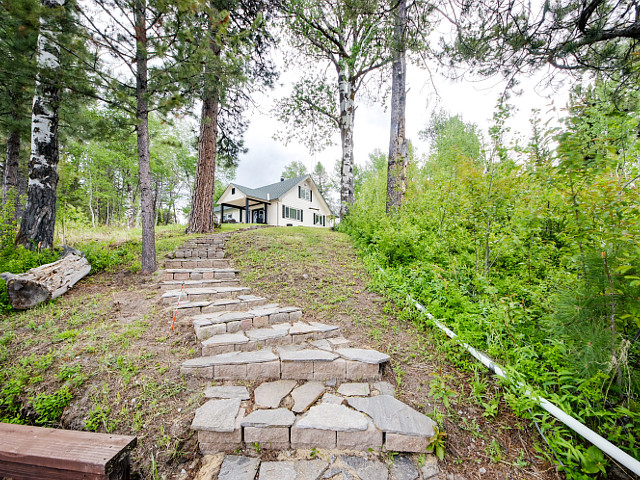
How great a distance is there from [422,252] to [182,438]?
3.65m

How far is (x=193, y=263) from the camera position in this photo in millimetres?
4883

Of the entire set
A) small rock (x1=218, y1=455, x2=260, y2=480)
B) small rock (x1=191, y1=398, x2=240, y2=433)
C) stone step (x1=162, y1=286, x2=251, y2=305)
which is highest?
stone step (x1=162, y1=286, x2=251, y2=305)

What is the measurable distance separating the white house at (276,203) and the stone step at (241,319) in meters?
16.6

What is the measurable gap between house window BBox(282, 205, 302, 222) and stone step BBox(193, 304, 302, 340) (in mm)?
18464

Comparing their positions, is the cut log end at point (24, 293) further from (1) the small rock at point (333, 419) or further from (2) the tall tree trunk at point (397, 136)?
(2) the tall tree trunk at point (397, 136)

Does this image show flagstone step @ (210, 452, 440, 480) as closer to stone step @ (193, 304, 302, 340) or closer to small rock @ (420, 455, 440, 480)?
small rock @ (420, 455, 440, 480)

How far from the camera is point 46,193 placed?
13.5 feet

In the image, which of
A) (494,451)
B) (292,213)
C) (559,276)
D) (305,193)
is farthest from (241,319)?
(305,193)

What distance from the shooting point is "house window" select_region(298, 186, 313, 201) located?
22609 millimetres

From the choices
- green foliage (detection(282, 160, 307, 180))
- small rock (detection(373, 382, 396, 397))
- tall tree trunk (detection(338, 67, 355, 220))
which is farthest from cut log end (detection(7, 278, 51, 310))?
green foliage (detection(282, 160, 307, 180))

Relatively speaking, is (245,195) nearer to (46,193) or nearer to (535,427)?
(46,193)

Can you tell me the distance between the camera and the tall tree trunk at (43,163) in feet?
13.1

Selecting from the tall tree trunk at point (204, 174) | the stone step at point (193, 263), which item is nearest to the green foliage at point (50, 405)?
the stone step at point (193, 263)

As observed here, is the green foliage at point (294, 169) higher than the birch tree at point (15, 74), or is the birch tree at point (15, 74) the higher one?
the green foliage at point (294, 169)
